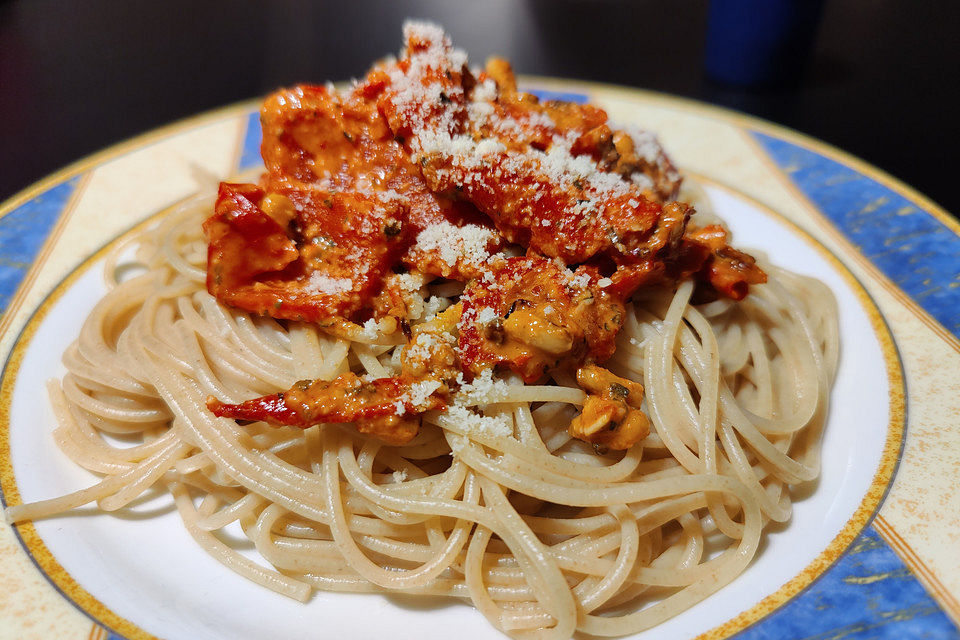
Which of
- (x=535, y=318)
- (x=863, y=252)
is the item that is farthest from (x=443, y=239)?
(x=863, y=252)

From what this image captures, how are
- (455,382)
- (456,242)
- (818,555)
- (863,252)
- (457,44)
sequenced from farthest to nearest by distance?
(457,44)
(863,252)
(456,242)
(455,382)
(818,555)

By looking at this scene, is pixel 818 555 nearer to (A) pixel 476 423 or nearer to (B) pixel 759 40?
(A) pixel 476 423

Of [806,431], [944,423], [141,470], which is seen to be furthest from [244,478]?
[944,423]

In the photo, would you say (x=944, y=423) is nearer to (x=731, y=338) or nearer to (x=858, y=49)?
(x=731, y=338)

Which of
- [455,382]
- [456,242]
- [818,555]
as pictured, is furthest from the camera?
[456,242]

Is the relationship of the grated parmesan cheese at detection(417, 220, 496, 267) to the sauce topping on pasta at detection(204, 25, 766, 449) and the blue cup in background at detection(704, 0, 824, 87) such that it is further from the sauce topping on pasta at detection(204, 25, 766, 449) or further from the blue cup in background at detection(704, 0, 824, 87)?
the blue cup in background at detection(704, 0, 824, 87)

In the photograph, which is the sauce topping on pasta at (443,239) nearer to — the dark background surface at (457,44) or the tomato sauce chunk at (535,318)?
the tomato sauce chunk at (535,318)

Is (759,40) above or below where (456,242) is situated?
above
